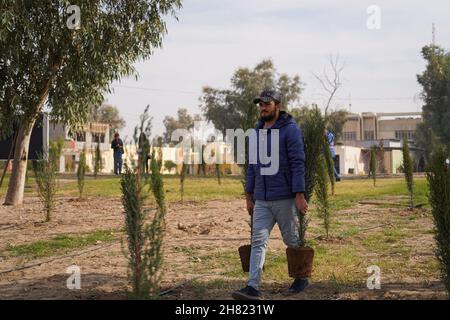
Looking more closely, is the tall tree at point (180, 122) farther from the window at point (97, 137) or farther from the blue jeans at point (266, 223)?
the blue jeans at point (266, 223)

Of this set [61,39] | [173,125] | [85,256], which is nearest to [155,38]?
[61,39]

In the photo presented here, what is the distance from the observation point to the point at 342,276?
680 cm

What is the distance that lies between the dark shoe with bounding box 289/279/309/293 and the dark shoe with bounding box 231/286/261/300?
1.98ft

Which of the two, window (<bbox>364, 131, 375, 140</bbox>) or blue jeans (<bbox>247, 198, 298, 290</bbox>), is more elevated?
window (<bbox>364, 131, 375, 140</bbox>)

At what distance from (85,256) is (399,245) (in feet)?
15.6

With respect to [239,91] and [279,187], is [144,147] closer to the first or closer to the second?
[279,187]

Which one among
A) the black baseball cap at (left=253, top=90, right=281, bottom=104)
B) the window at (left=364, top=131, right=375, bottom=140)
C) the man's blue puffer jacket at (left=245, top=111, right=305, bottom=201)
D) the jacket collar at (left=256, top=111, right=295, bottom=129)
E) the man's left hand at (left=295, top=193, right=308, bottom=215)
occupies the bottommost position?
the man's left hand at (left=295, top=193, right=308, bottom=215)

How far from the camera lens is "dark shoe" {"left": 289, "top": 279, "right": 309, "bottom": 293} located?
233 inches

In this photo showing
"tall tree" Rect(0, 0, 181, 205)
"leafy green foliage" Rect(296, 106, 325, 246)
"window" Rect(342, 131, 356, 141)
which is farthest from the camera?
"window" Rect(342, 131, 356, 141)

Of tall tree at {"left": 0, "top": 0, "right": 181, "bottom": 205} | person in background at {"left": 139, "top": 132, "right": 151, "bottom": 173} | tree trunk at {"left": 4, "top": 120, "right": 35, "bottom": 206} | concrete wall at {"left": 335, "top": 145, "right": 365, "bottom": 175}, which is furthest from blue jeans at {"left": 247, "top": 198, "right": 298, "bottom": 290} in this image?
concrete wall at {"left": 335, "top": 145, "right": 365, "bottom": 175}

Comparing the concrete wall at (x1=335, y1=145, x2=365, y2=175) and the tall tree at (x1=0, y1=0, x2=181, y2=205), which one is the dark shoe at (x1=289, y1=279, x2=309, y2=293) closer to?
the tall tree at (x1=0, y1=0, x2=181, y2=205)

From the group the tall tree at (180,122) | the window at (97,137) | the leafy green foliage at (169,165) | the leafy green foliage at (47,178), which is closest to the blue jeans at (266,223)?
the leafy green foliage at (47,178)

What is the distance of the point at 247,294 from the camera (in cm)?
536
